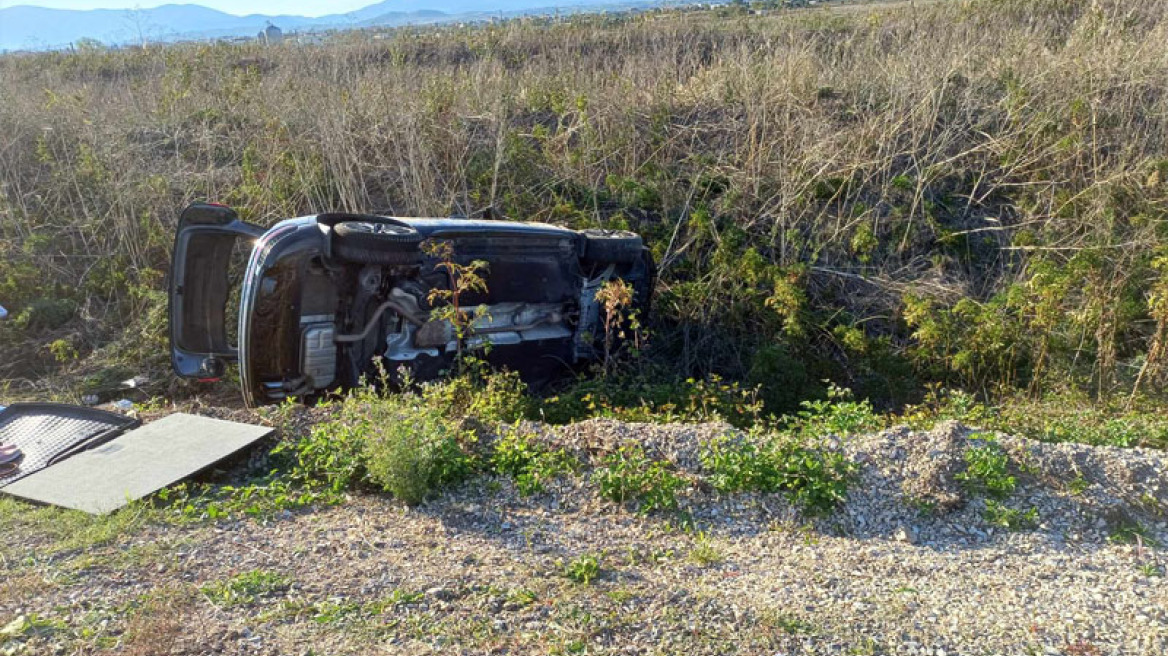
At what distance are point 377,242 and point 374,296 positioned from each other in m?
0.40

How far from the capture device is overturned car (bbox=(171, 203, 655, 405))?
16.8 ft

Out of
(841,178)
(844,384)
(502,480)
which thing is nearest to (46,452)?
(502,480)

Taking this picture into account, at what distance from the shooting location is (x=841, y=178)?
27.6 feet

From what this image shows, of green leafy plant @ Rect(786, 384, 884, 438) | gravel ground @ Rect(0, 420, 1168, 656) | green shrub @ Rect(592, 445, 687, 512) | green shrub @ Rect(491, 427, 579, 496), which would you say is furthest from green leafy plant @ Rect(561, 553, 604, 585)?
green leafy plant @ Rect(786, 384, 884, 438)

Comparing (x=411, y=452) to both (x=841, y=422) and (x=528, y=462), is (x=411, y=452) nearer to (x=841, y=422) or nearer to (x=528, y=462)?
(x=528, y=462)

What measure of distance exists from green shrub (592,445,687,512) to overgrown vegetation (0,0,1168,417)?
162 centimetres

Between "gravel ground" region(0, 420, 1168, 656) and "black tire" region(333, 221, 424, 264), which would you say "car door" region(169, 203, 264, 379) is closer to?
"black tire" region(333, 221, 424, 264)

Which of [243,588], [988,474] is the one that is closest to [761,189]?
[988,474]

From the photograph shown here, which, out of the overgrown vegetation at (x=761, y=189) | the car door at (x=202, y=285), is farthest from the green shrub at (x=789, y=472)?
the car door at (x=202, y=285)

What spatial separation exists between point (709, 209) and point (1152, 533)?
17.5ft

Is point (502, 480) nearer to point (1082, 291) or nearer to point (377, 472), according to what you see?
point (377, 472)

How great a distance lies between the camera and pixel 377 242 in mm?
5152

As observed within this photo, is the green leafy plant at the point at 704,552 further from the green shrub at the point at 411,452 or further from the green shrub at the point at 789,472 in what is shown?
the green shrub at the point at 411,452

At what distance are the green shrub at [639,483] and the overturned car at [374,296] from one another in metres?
1.65
